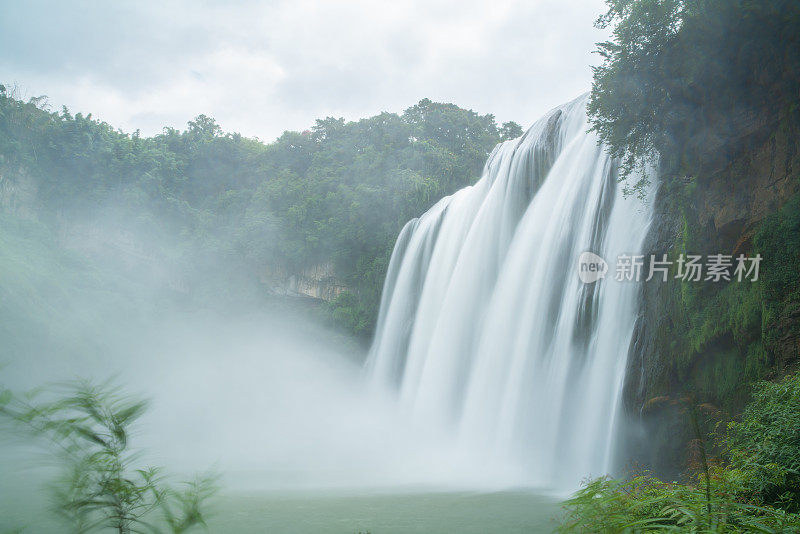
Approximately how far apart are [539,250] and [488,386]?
3.22 m

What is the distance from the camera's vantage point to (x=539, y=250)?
12820mm

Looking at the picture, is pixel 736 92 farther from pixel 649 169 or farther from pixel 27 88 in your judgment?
pixel 27 88

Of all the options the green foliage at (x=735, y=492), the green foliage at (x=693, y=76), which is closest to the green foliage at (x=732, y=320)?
the green foliage at (x=735, y=492)

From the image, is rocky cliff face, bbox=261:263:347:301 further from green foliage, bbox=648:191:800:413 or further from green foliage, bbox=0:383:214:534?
green foliage, bbox=0:383:214:534

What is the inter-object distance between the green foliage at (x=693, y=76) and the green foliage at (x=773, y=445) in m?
4.19

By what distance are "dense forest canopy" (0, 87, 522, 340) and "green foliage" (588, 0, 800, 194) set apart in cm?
1508

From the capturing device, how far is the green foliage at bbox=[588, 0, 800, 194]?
8.12 metres

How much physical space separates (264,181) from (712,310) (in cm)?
2669

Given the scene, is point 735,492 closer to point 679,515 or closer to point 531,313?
point 679,515

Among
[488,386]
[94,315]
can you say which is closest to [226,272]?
[94,315]

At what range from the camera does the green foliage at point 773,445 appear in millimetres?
4762

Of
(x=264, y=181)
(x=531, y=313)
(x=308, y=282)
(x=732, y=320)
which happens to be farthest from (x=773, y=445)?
(x=264, y=181)

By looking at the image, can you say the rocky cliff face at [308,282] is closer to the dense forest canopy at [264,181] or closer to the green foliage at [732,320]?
the dense forest canopy at [264,181]

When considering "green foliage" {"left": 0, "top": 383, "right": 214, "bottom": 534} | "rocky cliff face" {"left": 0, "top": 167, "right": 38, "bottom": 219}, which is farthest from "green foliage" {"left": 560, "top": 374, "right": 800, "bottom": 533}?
"rocky cliff face" {"left": 0, "top": 167, "right": 38, "bottom": 219}
